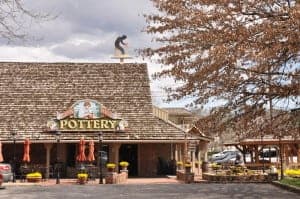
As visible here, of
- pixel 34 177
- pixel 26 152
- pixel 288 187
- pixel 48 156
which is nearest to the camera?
pixel 288 187

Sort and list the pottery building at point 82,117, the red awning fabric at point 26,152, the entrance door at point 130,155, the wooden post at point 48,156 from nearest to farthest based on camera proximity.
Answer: the red awning fabric at point 26,152, the wooden post at point 48,156, the pottery building at point 82,117, the entrance door at point 130,155

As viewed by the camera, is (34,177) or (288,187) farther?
(34,177)

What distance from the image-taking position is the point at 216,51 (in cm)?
1695

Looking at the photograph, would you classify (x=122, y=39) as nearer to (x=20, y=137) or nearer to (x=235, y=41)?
(x=20, y=137)

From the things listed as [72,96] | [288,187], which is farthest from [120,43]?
[288,187]

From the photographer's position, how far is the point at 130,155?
39.3 meters

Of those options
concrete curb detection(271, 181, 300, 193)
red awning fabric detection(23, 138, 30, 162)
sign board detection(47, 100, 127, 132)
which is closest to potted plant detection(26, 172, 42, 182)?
red awning fabric detection(23, 138, 30, 162)

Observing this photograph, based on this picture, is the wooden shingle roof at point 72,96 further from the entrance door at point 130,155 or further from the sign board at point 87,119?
the entrance door at point 130,155

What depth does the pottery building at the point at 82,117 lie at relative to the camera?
36312 mm

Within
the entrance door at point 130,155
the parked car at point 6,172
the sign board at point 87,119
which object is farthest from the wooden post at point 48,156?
the entrance door at point 130,155

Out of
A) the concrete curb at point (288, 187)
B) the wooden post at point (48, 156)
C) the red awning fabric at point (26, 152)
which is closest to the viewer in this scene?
the concrete curb at point (288, 187)

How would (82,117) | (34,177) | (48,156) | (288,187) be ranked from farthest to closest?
(82,117) → (48,156) → (34,177) → (288,187)

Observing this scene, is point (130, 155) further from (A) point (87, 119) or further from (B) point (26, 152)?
(B) point (26, 152)

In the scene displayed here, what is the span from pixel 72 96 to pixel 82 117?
2.95 meters
